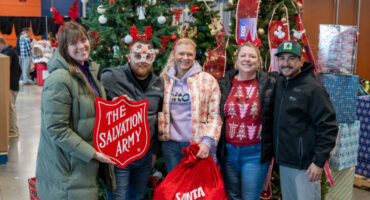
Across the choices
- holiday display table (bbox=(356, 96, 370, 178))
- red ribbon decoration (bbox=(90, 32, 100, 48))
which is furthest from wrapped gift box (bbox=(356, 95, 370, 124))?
red ribbon decoration (bbox=(90, 32, 100, 48))

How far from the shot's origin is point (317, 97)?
209cm

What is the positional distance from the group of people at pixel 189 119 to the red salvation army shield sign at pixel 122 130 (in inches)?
2.2

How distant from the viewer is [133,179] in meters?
2.38

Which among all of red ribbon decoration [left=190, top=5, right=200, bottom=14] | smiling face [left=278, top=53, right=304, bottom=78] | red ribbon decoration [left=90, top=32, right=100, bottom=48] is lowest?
smiling face [left=278, top=53, right=304, bottom=78]

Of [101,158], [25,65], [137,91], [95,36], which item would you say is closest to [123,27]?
[95,36]

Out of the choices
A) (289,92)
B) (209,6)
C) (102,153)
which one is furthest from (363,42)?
(102,153)

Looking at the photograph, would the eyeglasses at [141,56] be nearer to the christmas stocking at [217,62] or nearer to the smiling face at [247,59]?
the smiling face at [247,59]

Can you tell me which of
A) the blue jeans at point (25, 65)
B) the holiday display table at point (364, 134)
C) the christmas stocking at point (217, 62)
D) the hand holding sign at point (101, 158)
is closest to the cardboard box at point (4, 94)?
the christmas stocking at point (217, 62)

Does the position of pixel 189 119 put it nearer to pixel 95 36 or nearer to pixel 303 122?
pixel 303 122

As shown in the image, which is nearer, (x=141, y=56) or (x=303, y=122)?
(x=303, y=122)

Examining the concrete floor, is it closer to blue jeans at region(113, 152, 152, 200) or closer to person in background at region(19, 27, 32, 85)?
blue jeans at region(113, 152, 152, 200)

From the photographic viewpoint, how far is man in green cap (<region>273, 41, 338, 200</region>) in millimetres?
2082

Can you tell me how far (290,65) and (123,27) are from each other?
2.00 m

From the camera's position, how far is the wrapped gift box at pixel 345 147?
3.23 meters
